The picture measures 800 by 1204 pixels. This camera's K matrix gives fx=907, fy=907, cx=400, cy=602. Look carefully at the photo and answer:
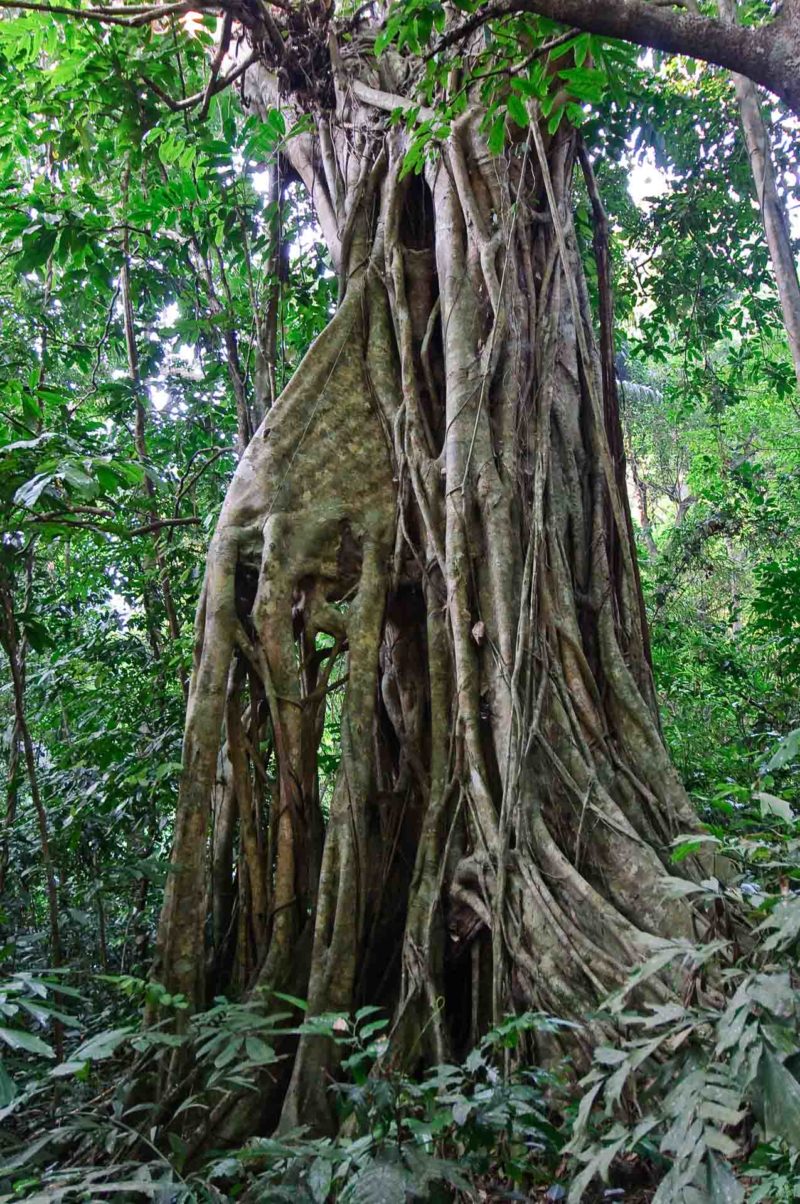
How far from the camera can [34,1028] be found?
9.45 ft

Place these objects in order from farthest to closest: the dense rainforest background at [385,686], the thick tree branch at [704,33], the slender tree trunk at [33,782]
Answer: the slender tree trunk at [33,782] < the thick tree branch at [704,33] < the dense rainforest background at [385,686]

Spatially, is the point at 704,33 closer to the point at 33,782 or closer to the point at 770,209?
the point at 33,782

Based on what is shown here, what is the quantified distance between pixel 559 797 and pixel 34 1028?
182 cm

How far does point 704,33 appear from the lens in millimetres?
1718

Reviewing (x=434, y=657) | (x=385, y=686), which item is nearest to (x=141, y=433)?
(x=385, y=686)

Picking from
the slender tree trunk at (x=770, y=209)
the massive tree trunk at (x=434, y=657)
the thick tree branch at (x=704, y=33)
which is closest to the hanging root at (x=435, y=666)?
the massive tree trunk at (x=434, y=657)

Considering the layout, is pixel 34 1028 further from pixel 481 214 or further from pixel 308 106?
pixel 308 106

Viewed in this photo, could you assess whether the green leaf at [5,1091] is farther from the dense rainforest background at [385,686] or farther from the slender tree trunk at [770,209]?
the slender tree trunk at [770,209]

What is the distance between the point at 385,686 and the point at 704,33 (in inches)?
91.0

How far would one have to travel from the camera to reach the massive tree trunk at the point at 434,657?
98.2 inches

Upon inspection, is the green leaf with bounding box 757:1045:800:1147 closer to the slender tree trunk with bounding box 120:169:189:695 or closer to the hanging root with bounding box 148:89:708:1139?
the hanging root with bounding box 148:89:708:1139

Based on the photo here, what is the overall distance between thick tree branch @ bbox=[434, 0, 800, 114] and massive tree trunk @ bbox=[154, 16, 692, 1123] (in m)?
1.45

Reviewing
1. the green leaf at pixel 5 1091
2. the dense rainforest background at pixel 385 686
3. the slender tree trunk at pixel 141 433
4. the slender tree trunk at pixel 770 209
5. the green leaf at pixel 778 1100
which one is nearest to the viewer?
the green leaf at pixel 778 1100

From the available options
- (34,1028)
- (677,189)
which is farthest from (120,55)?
(34,1028)
